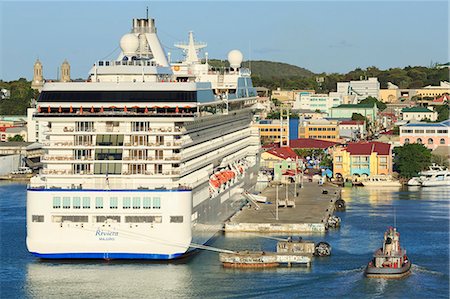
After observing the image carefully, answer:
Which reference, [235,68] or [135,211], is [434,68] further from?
[135,211]

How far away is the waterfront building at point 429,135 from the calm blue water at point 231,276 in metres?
29.6

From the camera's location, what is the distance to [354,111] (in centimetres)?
8938

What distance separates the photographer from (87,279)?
27.5m

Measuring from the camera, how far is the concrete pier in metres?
35.4

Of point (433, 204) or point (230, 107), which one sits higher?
point (230, 107)

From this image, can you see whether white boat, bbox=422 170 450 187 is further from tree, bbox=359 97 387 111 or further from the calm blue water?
tree, bbox=359 97 387 111

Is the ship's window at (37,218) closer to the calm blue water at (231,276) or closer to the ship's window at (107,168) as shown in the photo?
the calm blue water at (231,276)

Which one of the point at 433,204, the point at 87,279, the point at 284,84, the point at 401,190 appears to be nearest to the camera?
the point at 87,279

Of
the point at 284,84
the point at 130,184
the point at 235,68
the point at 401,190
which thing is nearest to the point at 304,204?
the point at 235,68

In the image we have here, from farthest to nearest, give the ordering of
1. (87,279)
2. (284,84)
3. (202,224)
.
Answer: (284,84) < (202,224) < (87,279)

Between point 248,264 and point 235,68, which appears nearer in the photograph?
point 248,264

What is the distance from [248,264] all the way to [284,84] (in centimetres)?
9589

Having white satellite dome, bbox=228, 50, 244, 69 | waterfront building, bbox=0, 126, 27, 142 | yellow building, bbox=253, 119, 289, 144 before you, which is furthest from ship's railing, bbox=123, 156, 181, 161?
waterfront building, bbox=0, 126, 27, 142

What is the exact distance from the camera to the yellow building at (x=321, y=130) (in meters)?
74.0
